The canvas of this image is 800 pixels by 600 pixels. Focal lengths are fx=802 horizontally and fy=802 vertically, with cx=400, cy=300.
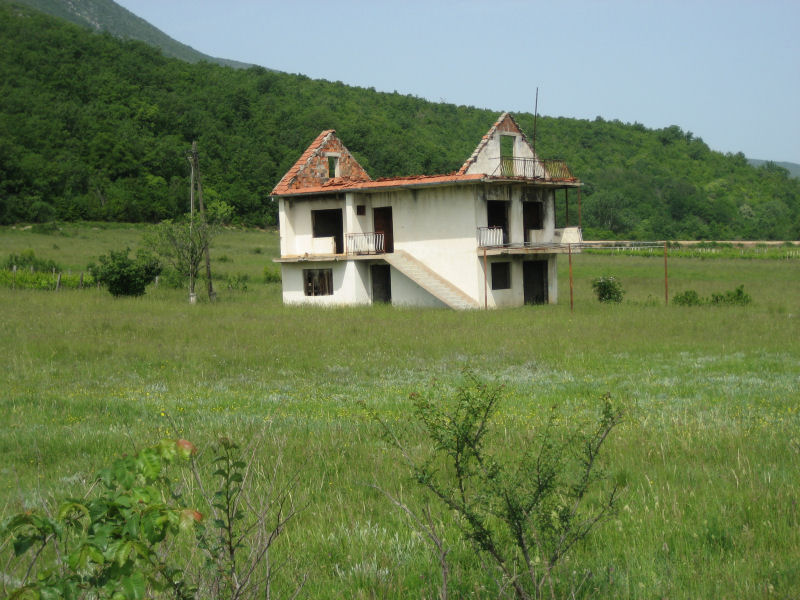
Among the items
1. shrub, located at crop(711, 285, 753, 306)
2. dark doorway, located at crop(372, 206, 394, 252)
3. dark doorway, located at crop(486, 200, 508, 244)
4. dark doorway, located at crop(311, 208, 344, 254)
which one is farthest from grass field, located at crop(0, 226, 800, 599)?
dark doorway, located at crop(311, 208, 344, 254)

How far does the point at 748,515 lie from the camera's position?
21.2 feet

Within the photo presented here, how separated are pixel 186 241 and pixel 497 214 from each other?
15.1 m

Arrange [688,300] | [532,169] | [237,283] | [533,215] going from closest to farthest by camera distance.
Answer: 1. [688,300]
2. [532,169]
3. [533,215]
4. [237,283]

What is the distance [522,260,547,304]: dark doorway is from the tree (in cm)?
1552

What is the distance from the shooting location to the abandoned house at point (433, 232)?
35469 millimetres

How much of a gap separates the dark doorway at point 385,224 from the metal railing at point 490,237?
5422 mm

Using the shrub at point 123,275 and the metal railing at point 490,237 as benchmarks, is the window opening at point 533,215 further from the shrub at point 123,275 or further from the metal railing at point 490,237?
the shrub at point 123,275

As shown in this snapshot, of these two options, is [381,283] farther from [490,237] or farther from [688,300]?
[688,300]

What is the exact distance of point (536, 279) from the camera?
39.1 meters

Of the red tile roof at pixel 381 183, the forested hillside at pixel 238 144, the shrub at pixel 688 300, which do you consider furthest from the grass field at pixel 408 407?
the forested hillside at pixel 238 144

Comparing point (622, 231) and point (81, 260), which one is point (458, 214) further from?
point (622, 231)

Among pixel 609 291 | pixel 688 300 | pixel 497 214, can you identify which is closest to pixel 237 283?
pixel 497 214

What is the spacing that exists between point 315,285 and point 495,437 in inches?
1200

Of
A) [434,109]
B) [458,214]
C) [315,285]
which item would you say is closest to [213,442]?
[458,214]
